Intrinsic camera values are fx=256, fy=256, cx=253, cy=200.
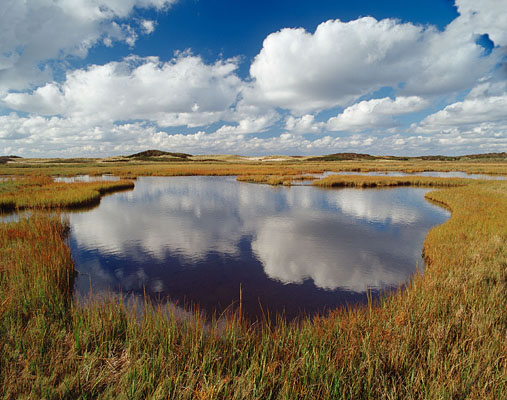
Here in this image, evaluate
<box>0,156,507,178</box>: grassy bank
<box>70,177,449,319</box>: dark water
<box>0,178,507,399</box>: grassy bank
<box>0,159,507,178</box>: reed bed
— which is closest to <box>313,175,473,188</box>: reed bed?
<box>70,177,449,319</box>: dark water

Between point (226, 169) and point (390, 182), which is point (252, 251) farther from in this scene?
point (226, 169)

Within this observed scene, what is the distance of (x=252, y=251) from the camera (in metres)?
15.7

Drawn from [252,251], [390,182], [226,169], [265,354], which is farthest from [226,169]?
[265,354]

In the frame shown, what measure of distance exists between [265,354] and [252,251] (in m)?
10.2

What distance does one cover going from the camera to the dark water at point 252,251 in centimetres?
1061

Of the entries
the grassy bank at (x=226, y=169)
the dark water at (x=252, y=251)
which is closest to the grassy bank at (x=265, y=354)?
the dark water at (x=252, y=251)

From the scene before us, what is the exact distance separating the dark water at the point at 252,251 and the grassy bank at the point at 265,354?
3128mm

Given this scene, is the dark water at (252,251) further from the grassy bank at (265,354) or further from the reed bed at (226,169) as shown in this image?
the reed bed at (226,169)

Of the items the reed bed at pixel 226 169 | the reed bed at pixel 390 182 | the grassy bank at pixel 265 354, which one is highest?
the reed bed at pixel 226 169

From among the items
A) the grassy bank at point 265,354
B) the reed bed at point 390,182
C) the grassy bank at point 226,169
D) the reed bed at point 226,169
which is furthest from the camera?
the grassy bank at point 226,169

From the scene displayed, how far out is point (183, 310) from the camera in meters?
9.23

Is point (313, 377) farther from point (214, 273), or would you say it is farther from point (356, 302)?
point (214, 273)

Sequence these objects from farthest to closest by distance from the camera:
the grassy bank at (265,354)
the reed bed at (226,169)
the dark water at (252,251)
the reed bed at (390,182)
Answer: the reed bed at (226,169) → the reed bed at (390,182) → the dark water at (252,251) → the grassy bank at (265,354)

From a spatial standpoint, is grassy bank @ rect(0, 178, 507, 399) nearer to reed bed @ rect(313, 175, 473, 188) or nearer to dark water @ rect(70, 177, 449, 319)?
dark water @ rect(70, 177, 449, 319)
